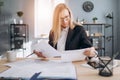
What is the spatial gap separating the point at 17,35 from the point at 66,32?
2.32 meters

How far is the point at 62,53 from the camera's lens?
4.86ft

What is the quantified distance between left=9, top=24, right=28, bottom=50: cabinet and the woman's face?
2.28 metres

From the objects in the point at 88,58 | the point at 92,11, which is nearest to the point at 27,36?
the point at 92,11

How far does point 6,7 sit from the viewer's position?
12.4ft

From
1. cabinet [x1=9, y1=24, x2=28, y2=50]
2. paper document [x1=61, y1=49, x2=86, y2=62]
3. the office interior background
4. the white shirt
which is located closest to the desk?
paper document [x1=61, y1=49, x2=86, y2=62]

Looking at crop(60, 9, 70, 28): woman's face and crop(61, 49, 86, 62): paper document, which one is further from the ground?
crop(60, 9, 70, 28): woman's face

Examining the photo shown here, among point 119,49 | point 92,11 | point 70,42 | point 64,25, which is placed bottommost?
point 119,49

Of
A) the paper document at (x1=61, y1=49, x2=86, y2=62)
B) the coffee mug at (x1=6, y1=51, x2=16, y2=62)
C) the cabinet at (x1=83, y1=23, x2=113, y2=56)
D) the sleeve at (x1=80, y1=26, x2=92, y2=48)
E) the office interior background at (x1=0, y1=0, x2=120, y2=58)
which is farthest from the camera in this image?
the cabinet at (x1=83, y1=23, x2=113, y2=56)

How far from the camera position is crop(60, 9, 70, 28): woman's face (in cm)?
187

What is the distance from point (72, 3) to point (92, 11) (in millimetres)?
565

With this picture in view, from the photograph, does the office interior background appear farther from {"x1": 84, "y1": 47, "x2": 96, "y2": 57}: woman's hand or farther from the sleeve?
{"x1": 84, "y1": 47, "x2": 96, "y2": 57}: woman's hand

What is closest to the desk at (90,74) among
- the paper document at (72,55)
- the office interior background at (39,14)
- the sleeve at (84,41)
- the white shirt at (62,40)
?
the paper document at (72,55)

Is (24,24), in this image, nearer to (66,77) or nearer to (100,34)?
(100,34)

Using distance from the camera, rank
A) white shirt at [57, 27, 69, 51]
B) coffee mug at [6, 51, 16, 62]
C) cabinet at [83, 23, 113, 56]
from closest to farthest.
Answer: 1. coffee mug at [6, 51, 16, 62]
2. white shirt at [57, 27, 69, 51]
3. cabinet at [83, 23, 113, 56]
